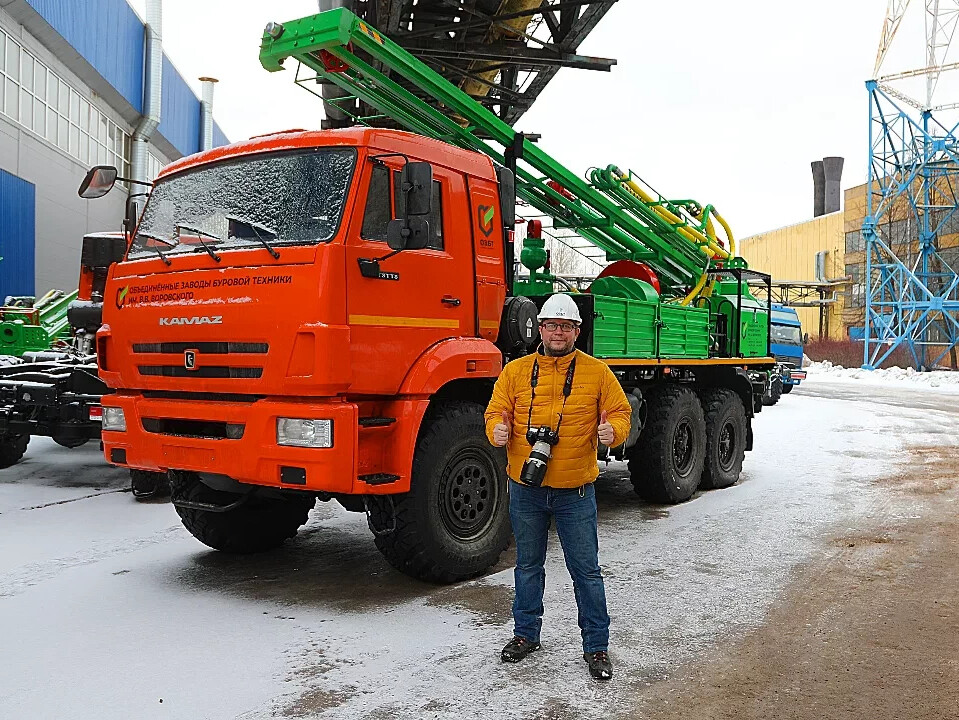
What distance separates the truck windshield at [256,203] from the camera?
5.14 meters

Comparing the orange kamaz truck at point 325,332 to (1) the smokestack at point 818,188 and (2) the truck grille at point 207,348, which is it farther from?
(1) the smokestack at point 818,188

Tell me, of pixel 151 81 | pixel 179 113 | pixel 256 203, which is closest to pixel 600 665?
pixel 256 203

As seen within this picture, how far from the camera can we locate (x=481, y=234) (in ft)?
20.0

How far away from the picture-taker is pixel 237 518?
633cm

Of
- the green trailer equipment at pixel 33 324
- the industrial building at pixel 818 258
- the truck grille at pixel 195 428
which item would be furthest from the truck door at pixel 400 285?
the industrial building at pixel 818 258

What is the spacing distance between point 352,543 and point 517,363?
10.0ft

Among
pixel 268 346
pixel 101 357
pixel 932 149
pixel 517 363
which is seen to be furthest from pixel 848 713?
pixel 932 149

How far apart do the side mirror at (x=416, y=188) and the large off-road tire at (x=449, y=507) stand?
1370 mm

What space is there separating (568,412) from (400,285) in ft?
5.26

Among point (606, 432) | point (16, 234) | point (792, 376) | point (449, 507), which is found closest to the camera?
point (606, 432)

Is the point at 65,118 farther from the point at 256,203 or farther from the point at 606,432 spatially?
the point at 606,432

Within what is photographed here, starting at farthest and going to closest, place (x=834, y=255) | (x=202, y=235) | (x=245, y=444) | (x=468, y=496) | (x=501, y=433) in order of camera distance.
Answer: (x=834, y=255), (x=468, y=496), (x=202, y=235), (x=245, y=444), (x=501, y=433)

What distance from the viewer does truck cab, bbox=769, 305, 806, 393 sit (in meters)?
23.6

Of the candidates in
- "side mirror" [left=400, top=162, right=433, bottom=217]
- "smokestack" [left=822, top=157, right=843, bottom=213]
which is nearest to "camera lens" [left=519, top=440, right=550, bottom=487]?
"side mirror" [left=400, top=162, right=433, bottom=217]
